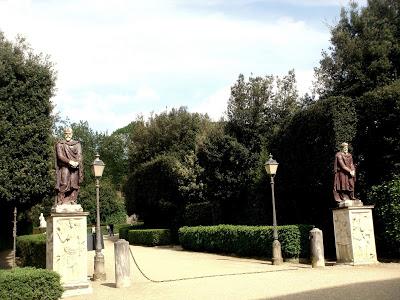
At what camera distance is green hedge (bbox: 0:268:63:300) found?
9.30 meters

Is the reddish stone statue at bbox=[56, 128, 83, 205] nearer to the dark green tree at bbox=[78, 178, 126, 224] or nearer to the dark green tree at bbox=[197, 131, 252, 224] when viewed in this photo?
the dark green tree at bbox=[197, 131, 252, 224]

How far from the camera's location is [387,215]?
15102 millimetres

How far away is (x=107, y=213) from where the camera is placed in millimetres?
50594

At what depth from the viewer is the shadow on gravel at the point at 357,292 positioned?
8.77 meters

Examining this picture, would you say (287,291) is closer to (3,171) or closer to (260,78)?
(3,171)

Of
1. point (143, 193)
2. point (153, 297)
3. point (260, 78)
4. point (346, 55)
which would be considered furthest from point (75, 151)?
point (143, 193)

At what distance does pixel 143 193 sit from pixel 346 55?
57.0ft

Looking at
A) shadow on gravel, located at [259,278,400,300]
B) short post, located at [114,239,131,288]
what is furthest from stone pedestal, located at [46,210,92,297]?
shadow on gravel, located at [259,278,400,300]

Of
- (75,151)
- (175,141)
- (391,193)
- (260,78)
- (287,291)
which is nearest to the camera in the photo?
(287,291)

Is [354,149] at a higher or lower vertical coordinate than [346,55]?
lower

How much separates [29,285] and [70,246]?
5.90 feet

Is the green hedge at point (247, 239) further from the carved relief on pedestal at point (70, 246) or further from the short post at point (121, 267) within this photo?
the carved relief on pedestal at point (70, 246)

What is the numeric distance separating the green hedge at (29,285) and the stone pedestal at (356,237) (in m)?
8.86

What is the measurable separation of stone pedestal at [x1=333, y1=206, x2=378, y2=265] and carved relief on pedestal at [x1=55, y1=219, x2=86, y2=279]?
26.7ft
